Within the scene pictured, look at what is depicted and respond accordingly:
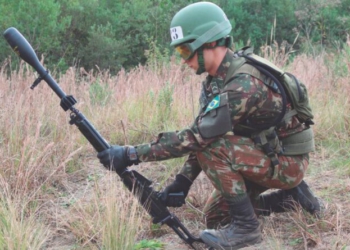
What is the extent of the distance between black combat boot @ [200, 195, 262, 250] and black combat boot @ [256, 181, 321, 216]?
33cm

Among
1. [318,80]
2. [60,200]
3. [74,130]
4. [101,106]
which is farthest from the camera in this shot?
[318,80]

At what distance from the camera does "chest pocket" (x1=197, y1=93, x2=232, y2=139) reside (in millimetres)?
2492

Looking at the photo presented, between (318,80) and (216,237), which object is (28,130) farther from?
(318,80)

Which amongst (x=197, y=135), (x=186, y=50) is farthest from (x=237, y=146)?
(x=186, y=50)

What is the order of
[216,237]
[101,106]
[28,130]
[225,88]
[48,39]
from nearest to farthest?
1. [225,88]
2. [216,237]
3. [28,130]
4. [101,106]
5. [48,39]

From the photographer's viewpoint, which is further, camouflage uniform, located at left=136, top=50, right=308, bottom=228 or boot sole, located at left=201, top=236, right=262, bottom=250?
boot sole, located at left=201, top=236, right=262, bottom=250

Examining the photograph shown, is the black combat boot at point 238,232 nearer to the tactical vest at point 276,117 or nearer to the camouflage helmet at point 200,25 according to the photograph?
the tactical vest at point 276,117

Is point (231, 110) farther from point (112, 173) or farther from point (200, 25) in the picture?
point (112, 173)

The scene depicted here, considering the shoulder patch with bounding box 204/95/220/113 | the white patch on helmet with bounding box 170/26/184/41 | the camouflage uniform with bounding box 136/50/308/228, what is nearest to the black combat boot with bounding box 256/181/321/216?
the camouflage uniform with bounding box 136/50/308/228

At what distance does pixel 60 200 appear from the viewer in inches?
137

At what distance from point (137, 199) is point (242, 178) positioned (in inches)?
23.7

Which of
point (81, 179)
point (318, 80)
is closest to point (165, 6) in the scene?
point (318, 80)

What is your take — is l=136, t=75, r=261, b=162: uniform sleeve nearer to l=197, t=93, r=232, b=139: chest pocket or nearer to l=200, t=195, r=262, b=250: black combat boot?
l=197, t=93, r=232, b=139: chest pocket

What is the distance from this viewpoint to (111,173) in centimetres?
277
